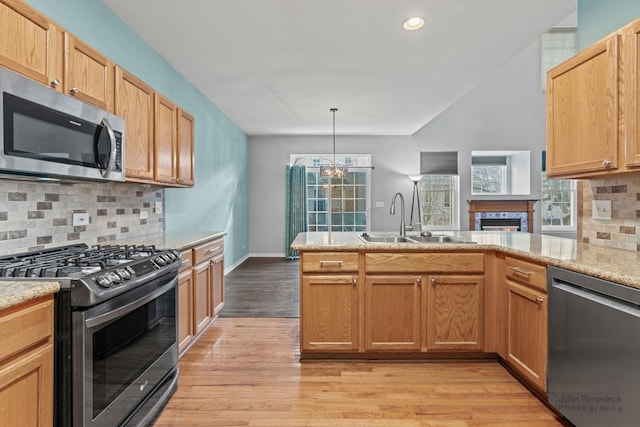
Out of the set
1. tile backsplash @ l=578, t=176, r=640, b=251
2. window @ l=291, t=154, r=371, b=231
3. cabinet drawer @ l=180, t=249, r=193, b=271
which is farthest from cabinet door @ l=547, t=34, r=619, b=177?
window @ l=291, t=154, r=371, b=231

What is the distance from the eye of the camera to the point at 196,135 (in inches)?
175

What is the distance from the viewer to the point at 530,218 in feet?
23.8

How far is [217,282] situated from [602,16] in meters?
3.56

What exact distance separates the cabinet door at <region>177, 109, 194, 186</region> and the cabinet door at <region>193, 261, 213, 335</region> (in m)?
0.83

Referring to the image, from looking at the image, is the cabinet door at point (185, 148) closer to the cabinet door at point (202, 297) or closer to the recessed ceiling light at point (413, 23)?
the cabinet door at point (202, 297)

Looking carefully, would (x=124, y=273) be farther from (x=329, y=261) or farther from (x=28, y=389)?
(x=329, y=261)

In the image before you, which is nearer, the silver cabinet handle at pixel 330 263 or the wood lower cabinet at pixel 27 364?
the wood lower cabinet at pixel 27 364

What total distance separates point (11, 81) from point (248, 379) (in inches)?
79.6

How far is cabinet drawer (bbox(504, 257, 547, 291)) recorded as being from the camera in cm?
194

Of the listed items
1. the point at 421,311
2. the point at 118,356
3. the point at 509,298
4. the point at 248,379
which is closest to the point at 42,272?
the point at 118,356

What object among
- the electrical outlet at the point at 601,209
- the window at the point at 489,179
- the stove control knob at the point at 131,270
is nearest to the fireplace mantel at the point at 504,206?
the window at the point at 489,179

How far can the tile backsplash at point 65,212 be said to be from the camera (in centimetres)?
180

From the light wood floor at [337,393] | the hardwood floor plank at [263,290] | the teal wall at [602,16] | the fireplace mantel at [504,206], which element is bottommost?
the light wood floor at [337,393]

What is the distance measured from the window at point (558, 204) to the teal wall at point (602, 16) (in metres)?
5.94
